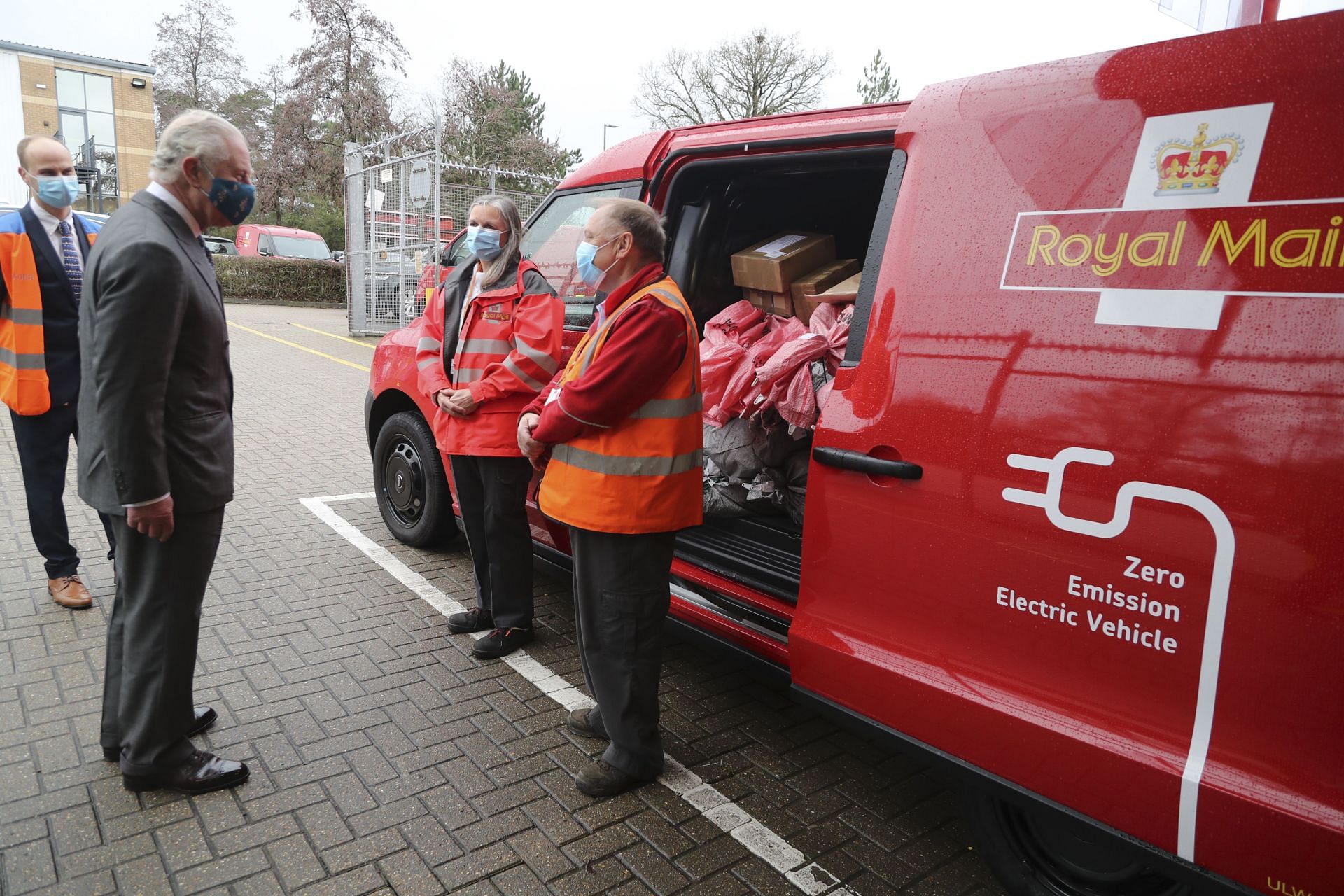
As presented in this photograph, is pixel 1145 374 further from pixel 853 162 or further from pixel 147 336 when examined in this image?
pixel 147 336

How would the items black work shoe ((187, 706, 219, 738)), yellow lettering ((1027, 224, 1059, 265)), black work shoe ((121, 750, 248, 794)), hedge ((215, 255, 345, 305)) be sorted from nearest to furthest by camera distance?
yellow lettering ((1027, 224, 1059, 265)), black work shoe ((121, 750, 248, 794)), black work shoe ((187, 706, 219, 738)), hedge ((215, 255, 345, 305))

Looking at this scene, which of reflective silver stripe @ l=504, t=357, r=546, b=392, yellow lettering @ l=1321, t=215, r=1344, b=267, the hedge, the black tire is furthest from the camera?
the hedge

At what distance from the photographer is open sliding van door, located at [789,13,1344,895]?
154 cm

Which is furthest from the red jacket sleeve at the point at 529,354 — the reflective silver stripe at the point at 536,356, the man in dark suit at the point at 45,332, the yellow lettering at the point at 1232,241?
the yellow lettering at the point at 1232,241

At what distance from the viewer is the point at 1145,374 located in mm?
1719

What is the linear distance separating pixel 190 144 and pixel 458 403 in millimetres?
1337

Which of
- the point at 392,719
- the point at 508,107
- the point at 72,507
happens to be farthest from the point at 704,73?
the point at 392,719

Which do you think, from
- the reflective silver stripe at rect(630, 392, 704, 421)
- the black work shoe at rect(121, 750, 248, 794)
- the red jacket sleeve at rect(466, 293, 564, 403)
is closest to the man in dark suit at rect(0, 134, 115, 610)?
the black work shoe at rect(121, 750, 248, 794)

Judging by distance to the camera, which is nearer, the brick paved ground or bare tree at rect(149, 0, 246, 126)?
the brick paved ground

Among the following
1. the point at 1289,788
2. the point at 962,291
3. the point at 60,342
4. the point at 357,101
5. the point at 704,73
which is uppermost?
the point at 704,73

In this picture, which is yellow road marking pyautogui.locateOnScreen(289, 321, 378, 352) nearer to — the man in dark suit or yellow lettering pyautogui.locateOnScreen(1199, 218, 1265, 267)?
the man in dark suit

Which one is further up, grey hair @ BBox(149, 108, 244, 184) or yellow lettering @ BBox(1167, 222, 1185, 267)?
grey hair @ BBox(149, 108, 244, 184)

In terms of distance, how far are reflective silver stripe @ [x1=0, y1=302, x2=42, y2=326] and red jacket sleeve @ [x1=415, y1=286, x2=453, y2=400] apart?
1.56 metres

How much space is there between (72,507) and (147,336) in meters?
3.81
